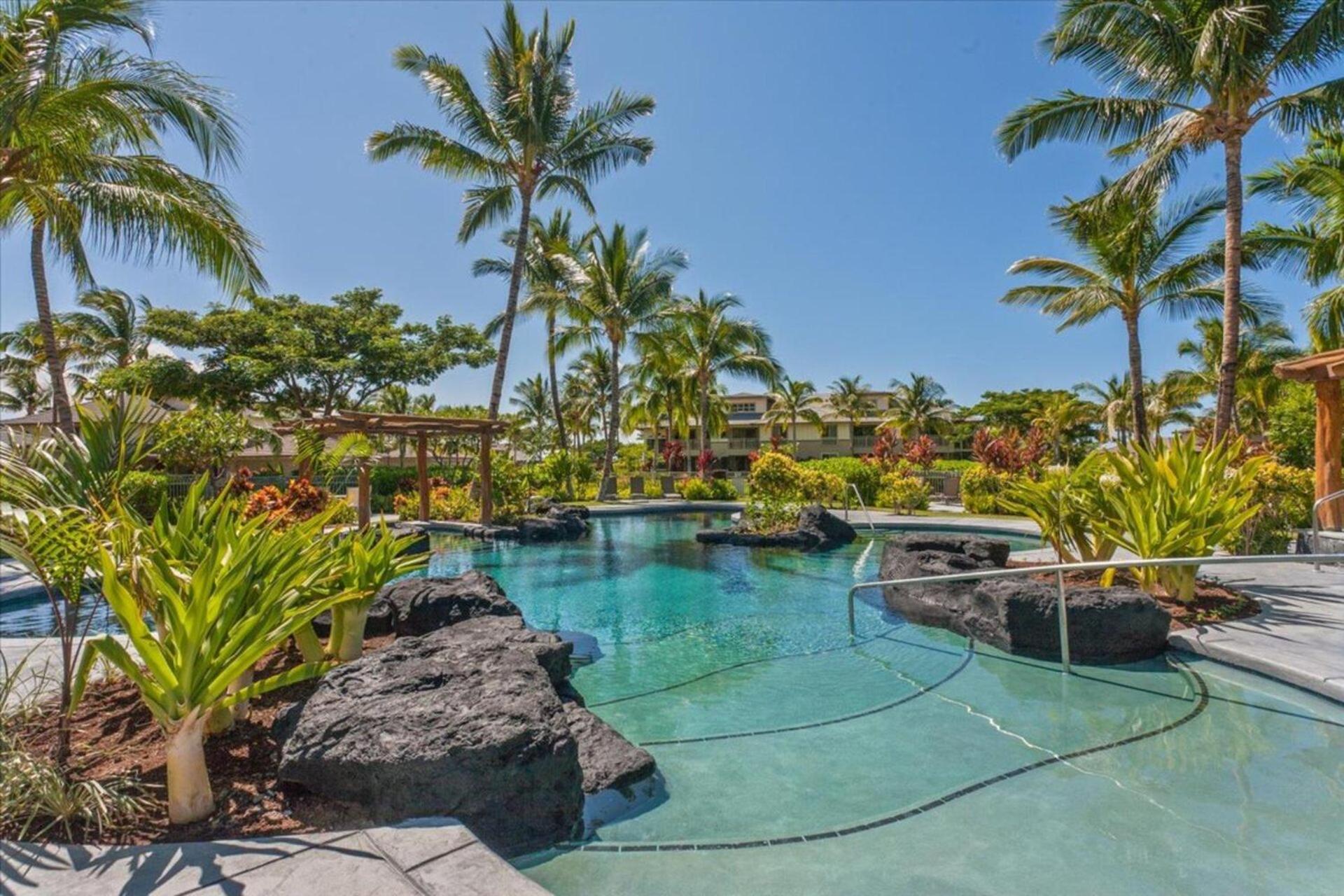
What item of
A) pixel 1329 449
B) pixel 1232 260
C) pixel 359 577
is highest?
pixel 1232 260

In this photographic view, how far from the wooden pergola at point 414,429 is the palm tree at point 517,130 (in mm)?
2576

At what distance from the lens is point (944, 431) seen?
50.3 meters

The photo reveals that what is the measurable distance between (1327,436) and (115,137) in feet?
61.5

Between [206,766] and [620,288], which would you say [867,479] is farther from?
[206,766]

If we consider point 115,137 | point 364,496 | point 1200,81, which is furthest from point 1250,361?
point 115,137

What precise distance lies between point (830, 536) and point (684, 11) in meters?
9.93

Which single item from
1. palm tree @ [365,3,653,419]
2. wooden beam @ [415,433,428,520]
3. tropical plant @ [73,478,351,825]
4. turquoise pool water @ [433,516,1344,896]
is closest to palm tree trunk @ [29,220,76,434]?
wooden beam @ [415,433,428,520]

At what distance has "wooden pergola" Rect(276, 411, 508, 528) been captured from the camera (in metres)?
14.9

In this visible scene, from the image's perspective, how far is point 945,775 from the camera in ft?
12.3

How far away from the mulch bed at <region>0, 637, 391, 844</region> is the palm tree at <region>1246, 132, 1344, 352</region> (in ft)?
57.5

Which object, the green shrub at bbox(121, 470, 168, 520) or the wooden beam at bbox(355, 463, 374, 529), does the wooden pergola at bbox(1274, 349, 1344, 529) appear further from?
the green shrub at bbox(121, 470, 168, 520)

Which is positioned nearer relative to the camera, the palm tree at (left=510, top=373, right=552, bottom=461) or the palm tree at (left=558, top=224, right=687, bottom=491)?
the palm tree at (left=558, top=224, right=687, bottom=491)

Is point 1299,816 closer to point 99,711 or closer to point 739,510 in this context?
point 99,711

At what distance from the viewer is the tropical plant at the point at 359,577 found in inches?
189
